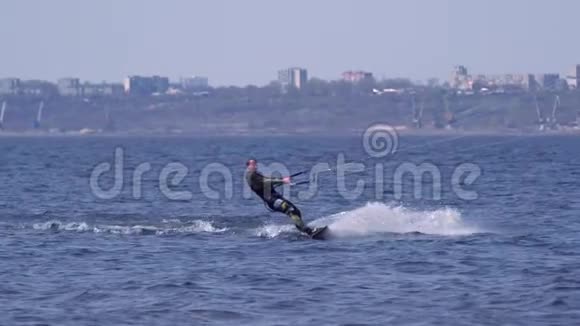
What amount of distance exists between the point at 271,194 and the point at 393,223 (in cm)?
303

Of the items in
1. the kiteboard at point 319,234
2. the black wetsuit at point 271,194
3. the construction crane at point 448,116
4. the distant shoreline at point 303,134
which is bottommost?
the distant shoreline at point 303,134

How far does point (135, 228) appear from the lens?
28484 millimetres

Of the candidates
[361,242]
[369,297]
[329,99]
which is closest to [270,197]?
[361,242]

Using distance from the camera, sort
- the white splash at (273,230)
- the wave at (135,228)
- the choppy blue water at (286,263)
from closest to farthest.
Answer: the choppy blue water at (286,263), the white splash at (273,230), the wave at (135,228)

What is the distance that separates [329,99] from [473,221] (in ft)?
485

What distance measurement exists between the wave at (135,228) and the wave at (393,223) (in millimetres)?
2524

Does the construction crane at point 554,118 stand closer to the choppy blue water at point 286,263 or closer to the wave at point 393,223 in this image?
the choppy blue water at point 286,263

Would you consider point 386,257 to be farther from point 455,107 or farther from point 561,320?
point 455,107

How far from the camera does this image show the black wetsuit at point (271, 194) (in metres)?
26.6

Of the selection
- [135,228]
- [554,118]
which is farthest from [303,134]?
[135,228]

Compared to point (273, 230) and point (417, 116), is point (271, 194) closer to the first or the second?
point (273, 230)

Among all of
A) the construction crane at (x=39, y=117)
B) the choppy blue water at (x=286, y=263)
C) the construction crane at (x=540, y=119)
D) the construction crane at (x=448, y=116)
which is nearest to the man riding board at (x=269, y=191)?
the choppy blue water at (x=286, y=263)

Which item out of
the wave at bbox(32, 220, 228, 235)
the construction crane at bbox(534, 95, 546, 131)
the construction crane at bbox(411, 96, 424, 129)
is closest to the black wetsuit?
the wave at bbox(32, 220, 228, 235)

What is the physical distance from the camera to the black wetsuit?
26594 millimetres
